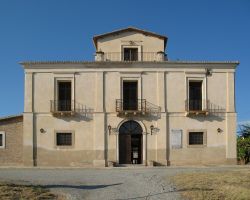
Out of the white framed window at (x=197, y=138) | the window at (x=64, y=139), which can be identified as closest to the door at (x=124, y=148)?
the window at (x=64, y=139)

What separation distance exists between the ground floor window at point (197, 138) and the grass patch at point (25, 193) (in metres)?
15.6

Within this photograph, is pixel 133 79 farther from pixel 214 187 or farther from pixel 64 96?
pixel 214 187

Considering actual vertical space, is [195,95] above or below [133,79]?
below

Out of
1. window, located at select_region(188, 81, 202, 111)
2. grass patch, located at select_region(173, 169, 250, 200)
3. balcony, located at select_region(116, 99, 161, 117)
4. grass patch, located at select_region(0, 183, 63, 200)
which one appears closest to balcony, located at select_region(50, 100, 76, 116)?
balcony, located at select_region(116, 99, 161, 117)

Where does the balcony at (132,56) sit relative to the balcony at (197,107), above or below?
above

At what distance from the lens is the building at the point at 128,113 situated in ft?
90.5

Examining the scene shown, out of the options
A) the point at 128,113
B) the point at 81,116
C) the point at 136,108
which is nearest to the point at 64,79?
the point at 81,116

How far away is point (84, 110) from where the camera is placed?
2778 cm

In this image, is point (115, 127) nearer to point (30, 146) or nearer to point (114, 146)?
point (114, 146)

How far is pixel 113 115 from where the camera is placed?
91.4 feet

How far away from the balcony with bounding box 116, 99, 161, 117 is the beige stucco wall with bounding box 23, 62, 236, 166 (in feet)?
1.10

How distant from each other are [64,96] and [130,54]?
5622mm

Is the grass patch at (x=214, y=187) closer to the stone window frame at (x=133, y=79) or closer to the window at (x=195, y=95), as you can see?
the window at (x=195, y=95)

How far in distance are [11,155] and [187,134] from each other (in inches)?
474
